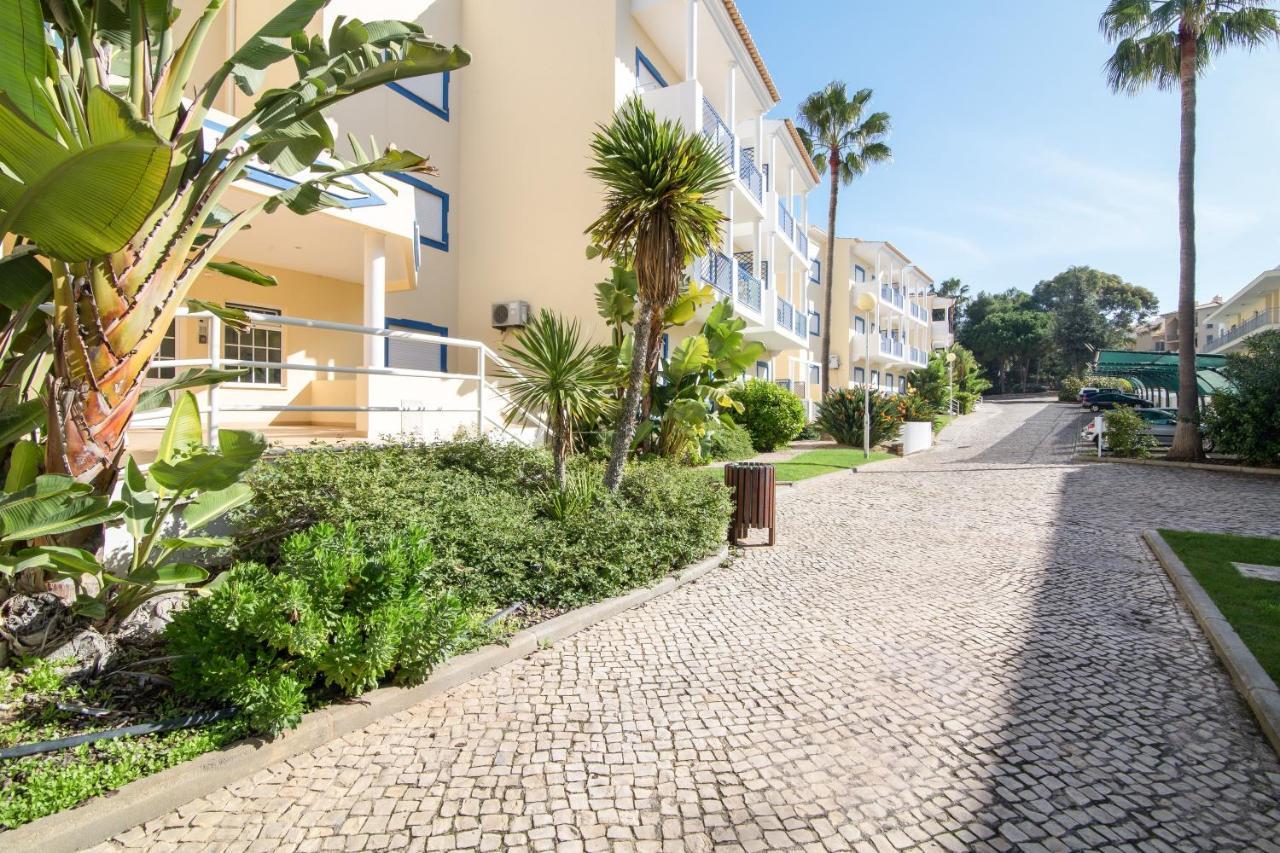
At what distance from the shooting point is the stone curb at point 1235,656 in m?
3.68

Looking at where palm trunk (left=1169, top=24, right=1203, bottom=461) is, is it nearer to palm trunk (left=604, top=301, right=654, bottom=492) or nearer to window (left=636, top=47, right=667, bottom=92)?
window (left=636, top=47, right=667, bottom=92)

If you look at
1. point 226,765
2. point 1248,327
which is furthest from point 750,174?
point 1248,327

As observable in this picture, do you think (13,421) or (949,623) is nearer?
(13,421)

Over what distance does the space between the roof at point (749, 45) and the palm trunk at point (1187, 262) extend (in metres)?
10.3

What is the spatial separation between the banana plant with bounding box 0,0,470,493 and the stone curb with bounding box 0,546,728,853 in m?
1.56

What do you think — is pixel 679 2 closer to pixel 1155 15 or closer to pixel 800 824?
pixel 1155 15

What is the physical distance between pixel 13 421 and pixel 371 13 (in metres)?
12.8

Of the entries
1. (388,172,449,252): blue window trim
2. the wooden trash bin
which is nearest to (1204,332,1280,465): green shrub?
the wooden trash bin

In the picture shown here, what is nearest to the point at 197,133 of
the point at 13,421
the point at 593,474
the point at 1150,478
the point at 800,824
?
the point at 13,421

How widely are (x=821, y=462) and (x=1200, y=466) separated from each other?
8766 mm

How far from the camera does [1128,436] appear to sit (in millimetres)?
17125

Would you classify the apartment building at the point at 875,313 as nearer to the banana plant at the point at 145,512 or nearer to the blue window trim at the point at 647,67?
the blue window trim at the point at 647,67

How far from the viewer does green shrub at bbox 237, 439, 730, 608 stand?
16.9ft

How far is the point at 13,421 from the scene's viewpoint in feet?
11.4
